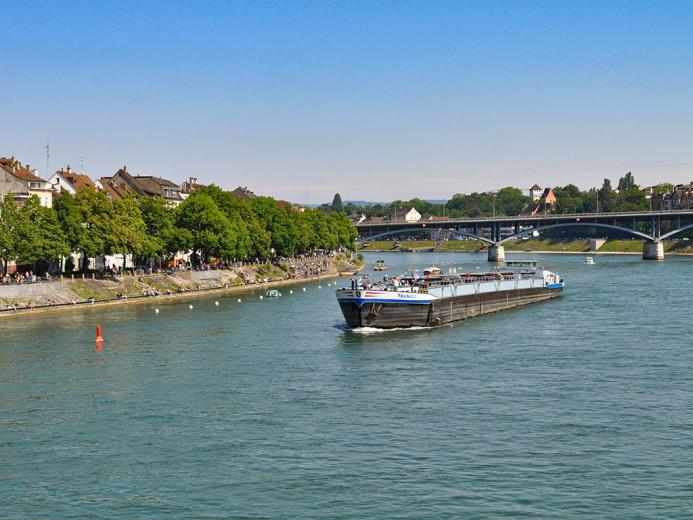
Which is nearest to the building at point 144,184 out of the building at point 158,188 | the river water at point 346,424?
the building at point 158,188

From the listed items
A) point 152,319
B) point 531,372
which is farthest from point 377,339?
point 152,319

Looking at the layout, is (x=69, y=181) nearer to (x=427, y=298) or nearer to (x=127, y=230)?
(x=127, y=230)

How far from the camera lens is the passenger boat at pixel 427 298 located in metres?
66.1

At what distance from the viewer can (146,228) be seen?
106 m

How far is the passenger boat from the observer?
217 feet

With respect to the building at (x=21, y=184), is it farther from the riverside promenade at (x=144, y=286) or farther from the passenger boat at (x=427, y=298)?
the passenger boat at (x=427, y=298)

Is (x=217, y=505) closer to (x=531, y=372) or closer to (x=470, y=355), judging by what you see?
(x=531, y=372)

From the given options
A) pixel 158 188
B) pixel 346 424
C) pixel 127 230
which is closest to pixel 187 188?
pixel 158 188

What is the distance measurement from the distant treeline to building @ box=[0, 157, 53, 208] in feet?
17.1

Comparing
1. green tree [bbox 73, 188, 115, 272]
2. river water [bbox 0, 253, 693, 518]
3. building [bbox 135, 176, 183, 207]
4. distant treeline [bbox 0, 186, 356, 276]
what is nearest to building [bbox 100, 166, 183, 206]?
building [bbox 135, 176, 183, 207]

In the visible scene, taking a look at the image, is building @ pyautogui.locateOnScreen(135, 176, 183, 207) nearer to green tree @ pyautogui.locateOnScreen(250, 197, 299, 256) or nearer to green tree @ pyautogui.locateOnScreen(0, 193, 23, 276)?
green tree @ pyautogui.locateOnScreen(250, 197, 299, 256)

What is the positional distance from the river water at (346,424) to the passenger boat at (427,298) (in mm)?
1786

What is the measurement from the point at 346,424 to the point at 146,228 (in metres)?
73.3

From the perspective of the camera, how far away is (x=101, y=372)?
4888 centimetres
